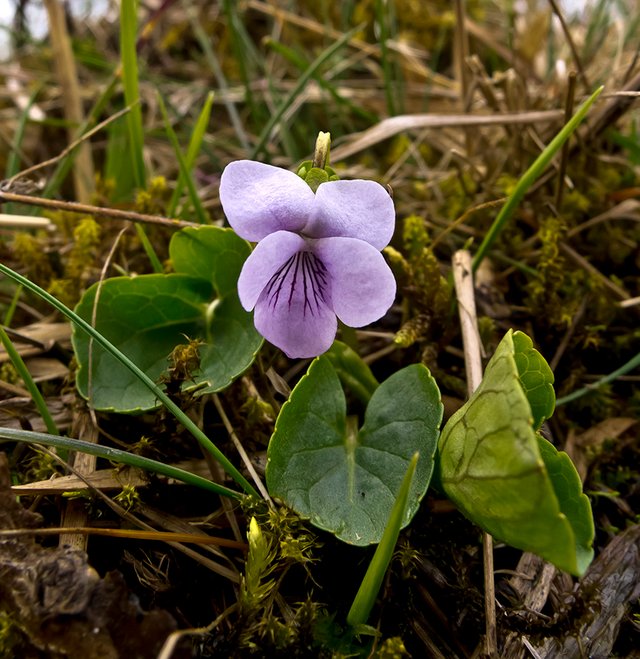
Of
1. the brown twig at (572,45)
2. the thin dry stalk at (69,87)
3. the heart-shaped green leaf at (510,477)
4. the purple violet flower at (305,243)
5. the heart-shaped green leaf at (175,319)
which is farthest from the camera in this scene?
the thin dry stalk at (69,87)

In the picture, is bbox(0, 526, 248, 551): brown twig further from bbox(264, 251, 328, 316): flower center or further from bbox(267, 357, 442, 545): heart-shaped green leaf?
bbox(264, 251, 328, 316): flower center

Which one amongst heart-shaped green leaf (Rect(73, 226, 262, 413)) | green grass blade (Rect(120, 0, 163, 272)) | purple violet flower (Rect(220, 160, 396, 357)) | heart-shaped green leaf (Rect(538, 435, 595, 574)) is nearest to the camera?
heart-shaped green leaf (Rect(538, 435, 595, 574))

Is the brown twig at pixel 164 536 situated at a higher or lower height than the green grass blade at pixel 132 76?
lower

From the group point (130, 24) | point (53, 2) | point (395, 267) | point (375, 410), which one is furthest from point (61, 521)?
point (53, 2)

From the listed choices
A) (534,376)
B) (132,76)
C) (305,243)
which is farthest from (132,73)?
(534,376)

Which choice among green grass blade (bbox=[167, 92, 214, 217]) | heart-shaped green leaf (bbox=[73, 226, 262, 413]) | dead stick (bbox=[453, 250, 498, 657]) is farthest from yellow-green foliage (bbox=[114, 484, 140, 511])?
green grass blade (bbox=[167, 92, 214, 217])

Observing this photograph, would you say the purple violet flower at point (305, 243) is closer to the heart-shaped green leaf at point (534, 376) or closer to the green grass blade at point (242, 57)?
the heart-shaped green leaf at point (534, 376)

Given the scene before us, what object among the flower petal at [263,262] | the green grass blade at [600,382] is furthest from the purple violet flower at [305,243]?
the green grass blade at [600,382]

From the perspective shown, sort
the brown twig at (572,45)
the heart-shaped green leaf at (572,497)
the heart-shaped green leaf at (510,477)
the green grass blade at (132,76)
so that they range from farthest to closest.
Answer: the brown twig at (572,45), the green grass blade at (132,76), the heart-shaped green leaf at (572,497), the heart-shaped green leaf at (510,477)
